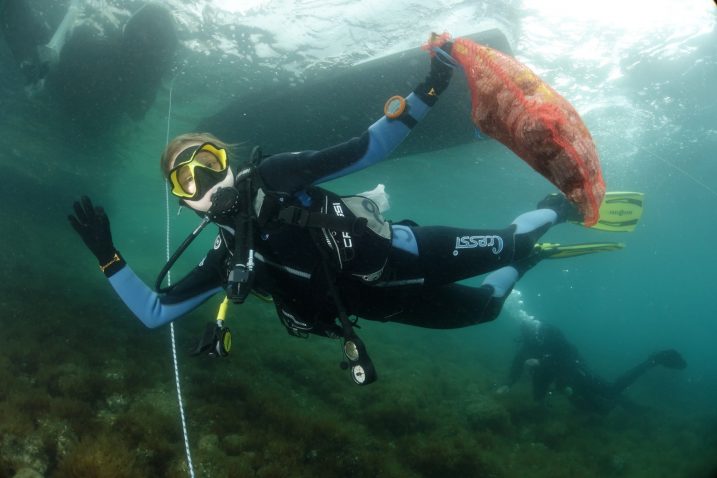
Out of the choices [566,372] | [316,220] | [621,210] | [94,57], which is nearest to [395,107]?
[316,220]

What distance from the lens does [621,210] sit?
24.2 feet

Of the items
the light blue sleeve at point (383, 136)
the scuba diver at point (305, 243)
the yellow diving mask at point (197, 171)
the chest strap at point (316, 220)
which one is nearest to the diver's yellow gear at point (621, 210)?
the scuba diver at point (305, 243)

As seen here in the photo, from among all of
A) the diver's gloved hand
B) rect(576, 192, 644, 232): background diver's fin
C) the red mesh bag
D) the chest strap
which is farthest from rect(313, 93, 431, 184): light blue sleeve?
rect(576, 192, 644, 232): background diver's fin

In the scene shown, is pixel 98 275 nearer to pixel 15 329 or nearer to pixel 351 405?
pixel 15 329

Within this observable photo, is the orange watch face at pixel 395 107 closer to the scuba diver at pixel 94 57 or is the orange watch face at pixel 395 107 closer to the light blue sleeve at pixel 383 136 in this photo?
the light blue sleeve at pixel 383 136

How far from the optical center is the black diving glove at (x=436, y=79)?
397 cm

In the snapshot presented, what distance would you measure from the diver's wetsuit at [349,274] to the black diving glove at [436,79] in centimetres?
8

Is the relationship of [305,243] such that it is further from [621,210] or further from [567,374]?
[567,374]

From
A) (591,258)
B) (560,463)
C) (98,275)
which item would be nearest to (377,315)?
(560,463)

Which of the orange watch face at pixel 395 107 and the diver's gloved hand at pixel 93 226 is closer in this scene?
the diver's gloved hand at pixel 93 226

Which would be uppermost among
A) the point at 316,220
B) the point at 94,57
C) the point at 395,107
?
the point at 395,107

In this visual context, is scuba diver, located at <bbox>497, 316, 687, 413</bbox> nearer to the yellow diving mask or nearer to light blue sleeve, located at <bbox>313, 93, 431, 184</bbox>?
light blue sleeve, located at <bbox>313, 93, 431, 184</bbox>

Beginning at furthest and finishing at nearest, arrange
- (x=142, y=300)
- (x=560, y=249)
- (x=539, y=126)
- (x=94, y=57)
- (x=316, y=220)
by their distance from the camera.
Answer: (x=94, y=57), (x=560, y=249), (x=142, y=300), (x=316, y=220), (x=539, y=126)

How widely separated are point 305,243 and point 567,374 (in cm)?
1273
